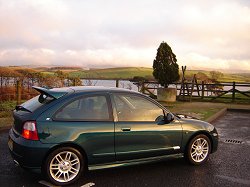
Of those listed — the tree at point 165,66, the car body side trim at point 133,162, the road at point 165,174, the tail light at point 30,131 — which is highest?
the tree at point 165,66

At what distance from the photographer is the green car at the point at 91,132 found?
4.81 metres

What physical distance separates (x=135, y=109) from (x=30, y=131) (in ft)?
6.09

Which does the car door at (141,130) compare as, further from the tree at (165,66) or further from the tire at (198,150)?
the tree at (165,66)

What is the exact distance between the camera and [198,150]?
245 inches

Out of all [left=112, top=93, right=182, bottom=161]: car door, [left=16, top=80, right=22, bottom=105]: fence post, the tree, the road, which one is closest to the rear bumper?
the road

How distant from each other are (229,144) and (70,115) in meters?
4.77

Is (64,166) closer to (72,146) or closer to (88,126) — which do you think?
(72,146)

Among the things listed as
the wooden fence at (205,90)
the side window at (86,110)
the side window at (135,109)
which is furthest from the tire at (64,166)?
the wooden fence at (205,90)

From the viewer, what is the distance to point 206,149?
634 centimetres

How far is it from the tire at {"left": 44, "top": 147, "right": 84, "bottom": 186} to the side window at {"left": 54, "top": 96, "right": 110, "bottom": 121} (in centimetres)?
52

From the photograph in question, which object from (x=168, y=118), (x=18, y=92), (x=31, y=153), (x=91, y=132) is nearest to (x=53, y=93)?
(x=91, y=132)

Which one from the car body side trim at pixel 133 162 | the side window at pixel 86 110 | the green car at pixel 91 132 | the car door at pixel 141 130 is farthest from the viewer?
the car door at pixel 141 130

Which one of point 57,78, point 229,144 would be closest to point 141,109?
point 229,144

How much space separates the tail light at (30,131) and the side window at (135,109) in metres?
1.41
